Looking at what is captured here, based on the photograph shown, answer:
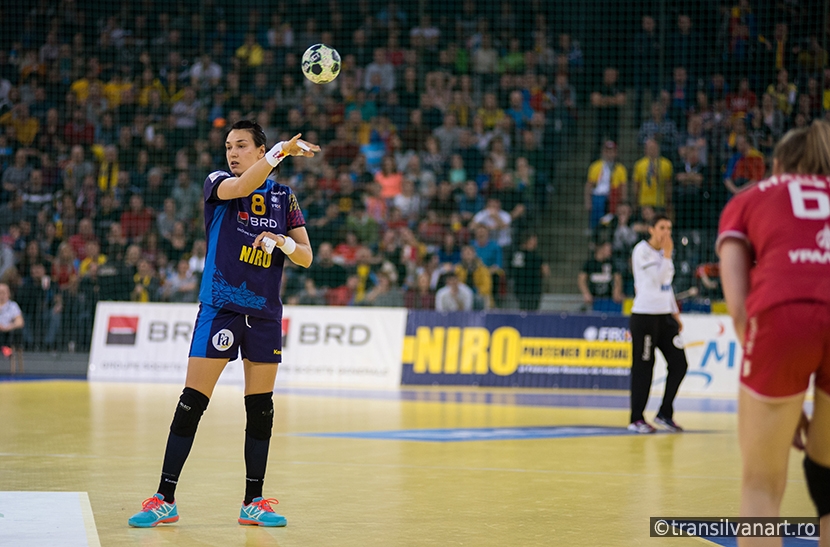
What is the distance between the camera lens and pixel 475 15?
22.9 m

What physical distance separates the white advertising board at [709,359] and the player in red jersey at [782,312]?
41.1ft

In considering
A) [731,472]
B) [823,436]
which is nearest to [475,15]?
[731,472]

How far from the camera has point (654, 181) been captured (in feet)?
62.8

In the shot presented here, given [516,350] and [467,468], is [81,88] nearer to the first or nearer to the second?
[516,350]

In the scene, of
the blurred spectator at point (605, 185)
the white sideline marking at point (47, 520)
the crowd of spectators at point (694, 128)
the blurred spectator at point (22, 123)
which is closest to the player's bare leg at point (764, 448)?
the white sideline marking at point (47, 520)

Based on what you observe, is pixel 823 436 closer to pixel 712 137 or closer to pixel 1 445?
pixel 1 445

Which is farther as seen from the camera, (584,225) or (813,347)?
(584,225)

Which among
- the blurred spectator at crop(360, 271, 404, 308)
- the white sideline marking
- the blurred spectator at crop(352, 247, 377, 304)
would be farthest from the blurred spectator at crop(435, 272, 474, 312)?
the white sideline marking

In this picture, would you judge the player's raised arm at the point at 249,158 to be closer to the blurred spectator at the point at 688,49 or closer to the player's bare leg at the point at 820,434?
the player's bare leg at the point at 820,434

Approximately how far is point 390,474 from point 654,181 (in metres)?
13.3

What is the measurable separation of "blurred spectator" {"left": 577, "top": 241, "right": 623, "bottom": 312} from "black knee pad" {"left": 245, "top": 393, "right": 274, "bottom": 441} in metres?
12.7

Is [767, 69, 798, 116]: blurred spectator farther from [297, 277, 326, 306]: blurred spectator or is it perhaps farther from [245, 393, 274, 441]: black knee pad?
[245, 393, 274, 441]: black knee pad

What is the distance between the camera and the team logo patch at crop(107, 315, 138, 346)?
57.0 feet

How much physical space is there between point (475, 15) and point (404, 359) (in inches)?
387
